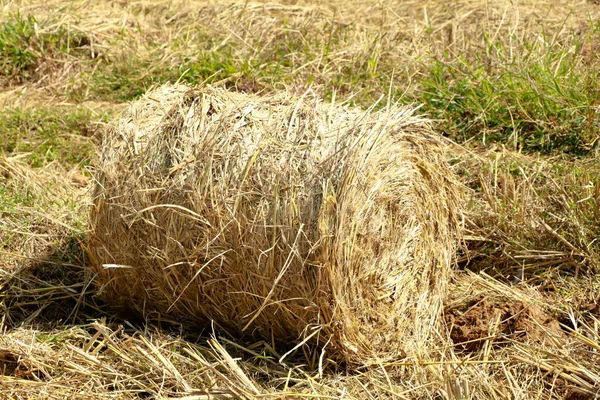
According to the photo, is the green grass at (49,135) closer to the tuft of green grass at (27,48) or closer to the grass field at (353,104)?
the grass field at (353,104)

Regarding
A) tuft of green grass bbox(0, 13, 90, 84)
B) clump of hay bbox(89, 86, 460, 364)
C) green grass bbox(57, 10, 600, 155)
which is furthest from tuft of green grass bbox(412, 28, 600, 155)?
tuft of green grass bbox(0, 13, 90, 84)

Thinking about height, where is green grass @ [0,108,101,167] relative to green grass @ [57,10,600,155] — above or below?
below

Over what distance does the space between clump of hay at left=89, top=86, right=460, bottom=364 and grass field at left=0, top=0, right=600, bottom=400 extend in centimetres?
17

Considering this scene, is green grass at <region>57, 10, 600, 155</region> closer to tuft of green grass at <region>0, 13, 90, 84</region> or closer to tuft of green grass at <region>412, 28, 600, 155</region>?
tuft of green grass at <region>412, 28, 600, 155</region>

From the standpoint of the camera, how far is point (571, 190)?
484 centimetres

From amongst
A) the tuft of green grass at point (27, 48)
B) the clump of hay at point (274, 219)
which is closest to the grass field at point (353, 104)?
the tuft of green grass at point (27, 48)

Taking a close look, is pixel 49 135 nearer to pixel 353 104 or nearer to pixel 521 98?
pixel 353 104

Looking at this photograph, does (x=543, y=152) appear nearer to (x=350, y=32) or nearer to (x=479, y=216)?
(x=479, y=216)

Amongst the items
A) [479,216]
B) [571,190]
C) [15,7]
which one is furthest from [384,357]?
[15,7]

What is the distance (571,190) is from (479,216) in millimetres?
511

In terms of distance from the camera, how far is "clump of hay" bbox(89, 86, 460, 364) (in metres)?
3.57

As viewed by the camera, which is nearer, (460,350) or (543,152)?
(460,350)

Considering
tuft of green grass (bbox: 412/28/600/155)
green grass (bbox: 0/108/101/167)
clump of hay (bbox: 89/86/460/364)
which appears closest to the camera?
clump of hay (bbox: 89/86/460/364)

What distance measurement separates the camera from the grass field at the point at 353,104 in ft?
12.2
